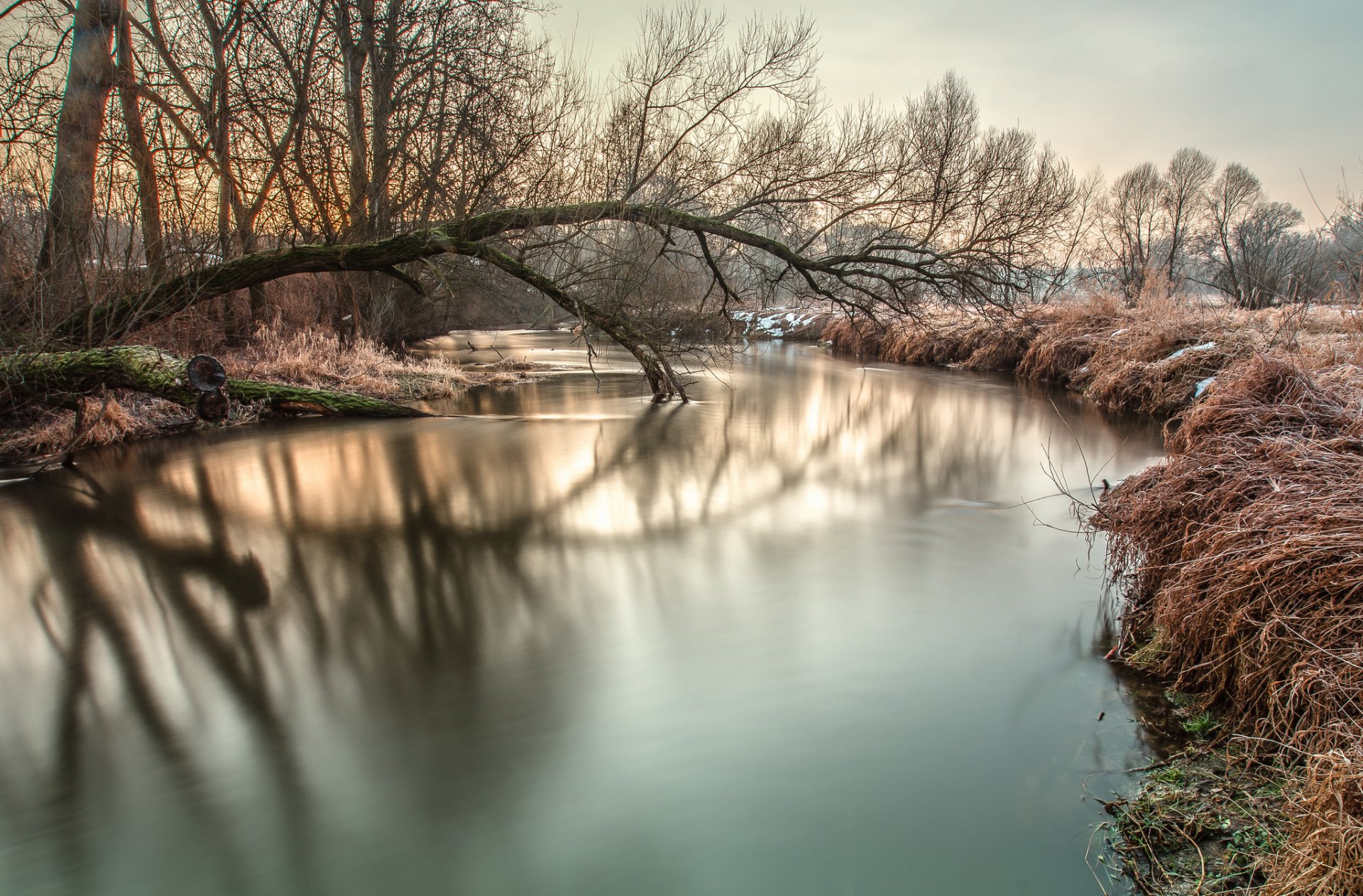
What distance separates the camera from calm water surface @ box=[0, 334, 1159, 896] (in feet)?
9.14

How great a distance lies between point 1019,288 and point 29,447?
47.4 feet

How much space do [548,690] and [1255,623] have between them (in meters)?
3.16

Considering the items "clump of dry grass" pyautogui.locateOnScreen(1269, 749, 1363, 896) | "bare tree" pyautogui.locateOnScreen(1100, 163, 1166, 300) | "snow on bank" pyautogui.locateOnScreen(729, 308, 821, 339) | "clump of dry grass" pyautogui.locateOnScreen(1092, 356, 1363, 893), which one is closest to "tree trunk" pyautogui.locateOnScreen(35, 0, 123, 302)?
"clump of dry grass" pyautogui.locateOnScreen(1092, 356, 1363, 893)

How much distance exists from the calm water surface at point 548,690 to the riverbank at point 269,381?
173 cm

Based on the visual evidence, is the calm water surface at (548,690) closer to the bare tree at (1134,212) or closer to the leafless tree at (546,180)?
the leafless tree at (546,180)

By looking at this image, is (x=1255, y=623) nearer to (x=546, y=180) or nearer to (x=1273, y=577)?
(x=1273, y=577)

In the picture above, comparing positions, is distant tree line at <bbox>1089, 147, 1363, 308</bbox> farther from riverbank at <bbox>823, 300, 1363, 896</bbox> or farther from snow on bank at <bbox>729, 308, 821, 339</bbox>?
riverbank at <bbox>823, 300, 1363, 896</bbox>

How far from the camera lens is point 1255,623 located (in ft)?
9.75

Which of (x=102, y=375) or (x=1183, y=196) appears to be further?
(x=1183, y=196)

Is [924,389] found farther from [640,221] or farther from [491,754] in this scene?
[491,754]

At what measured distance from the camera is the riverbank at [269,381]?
9.62 meters

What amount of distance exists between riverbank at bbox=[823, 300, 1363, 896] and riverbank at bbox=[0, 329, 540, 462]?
36.0 feet

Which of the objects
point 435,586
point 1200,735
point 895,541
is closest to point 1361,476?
point 1200,735

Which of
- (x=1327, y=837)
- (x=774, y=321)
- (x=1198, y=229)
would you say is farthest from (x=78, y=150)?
(x=1198, y=229)
